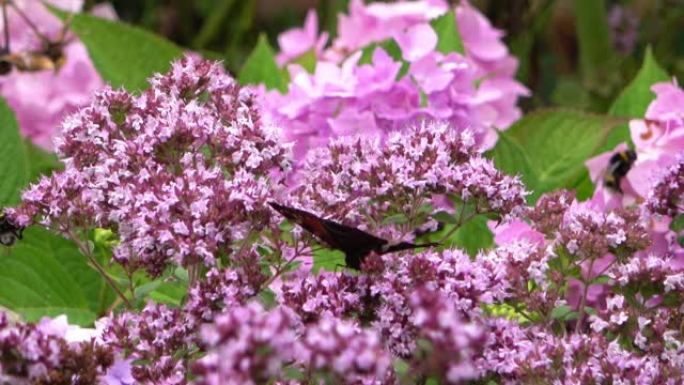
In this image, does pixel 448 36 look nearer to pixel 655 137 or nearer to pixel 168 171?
pixel 655 137

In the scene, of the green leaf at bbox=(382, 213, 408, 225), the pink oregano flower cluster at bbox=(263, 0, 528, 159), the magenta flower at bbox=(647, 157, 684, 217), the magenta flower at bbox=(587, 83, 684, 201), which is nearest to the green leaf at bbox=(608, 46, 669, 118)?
the pink oregano flower cluster at bbox=(263, 0, 528, 159)

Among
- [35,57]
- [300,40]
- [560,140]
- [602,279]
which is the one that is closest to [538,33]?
[300,40]

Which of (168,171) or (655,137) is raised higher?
(168,171)

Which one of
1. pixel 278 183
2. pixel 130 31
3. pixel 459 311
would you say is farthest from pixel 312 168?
pixel 130 31

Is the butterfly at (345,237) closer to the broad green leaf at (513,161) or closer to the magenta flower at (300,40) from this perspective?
the broad green leaf at (513,161)

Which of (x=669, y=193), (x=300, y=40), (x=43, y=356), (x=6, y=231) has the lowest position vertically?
(x=669, y=193)

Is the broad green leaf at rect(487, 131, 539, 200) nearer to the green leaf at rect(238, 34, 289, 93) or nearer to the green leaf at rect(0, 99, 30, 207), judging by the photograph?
the green leaf at rect(238, 34, 289, 93)
